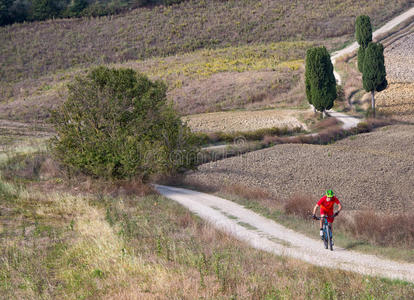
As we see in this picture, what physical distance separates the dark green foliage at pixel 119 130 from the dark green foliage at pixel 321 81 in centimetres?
2082

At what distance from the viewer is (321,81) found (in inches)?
1832

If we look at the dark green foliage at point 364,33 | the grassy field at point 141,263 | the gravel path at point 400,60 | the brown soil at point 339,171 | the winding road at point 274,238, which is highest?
the dark green foliage at point 364,33

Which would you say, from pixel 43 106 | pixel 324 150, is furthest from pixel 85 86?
pixel 43 106

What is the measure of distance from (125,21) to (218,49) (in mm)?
22814

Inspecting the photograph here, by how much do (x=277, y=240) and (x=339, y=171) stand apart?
1486 cm

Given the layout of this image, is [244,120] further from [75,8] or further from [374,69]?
[75,8]

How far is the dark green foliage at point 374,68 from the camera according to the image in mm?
47875

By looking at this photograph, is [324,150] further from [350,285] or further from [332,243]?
[350,285]

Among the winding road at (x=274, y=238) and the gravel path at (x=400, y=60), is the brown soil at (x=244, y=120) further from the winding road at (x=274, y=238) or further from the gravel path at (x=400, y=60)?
the winding road at (x=274, y=238)

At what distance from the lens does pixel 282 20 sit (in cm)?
8950

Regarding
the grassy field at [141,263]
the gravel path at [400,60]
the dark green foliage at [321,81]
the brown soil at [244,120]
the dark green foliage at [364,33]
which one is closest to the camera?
the grassy field at [141,263]

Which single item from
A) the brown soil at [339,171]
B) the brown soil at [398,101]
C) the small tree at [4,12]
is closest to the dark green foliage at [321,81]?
the brown soil at [398,101]

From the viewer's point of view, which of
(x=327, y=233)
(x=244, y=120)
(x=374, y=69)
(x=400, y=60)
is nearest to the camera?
(x=327, y=233)

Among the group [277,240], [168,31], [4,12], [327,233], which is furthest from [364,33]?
[4,12]
